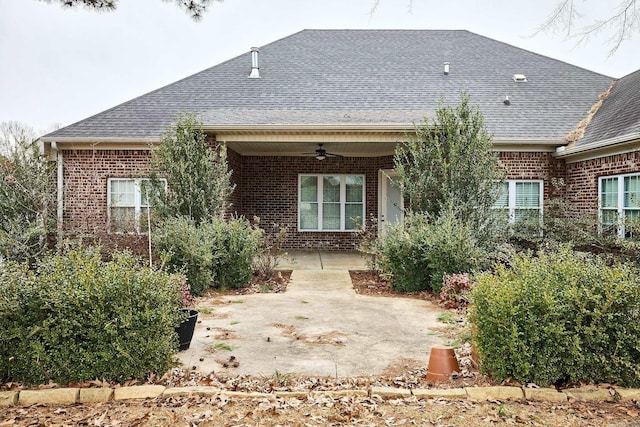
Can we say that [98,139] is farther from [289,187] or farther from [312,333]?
[312,333]

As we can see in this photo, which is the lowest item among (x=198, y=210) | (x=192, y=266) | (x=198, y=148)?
(x=192, y=266)

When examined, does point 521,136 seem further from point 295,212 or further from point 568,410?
point 568,410

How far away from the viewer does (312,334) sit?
6.11 metres

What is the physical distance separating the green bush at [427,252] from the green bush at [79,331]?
17.5 ft

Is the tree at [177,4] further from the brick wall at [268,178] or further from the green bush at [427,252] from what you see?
the brick wall at [268,178]

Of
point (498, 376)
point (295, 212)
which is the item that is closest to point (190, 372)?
point (498, 376)

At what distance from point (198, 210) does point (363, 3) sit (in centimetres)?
639

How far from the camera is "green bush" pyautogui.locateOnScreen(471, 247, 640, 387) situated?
407 cm

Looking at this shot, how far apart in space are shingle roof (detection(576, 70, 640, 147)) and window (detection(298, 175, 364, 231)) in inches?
250

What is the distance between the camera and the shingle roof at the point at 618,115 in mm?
10203

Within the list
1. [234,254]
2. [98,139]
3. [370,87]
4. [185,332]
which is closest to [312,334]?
[185,332]

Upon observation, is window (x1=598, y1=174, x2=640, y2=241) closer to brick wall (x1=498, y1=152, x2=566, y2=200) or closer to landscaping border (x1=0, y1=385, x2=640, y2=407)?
brick wall (x1=498, y1=152, x2=566, y2=200)

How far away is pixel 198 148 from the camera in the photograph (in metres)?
10.3

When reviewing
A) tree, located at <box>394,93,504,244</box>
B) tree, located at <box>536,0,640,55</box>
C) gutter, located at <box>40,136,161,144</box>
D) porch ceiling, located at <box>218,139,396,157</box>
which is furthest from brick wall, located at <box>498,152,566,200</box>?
gutter, located at <box>40,136,161,144</box>
